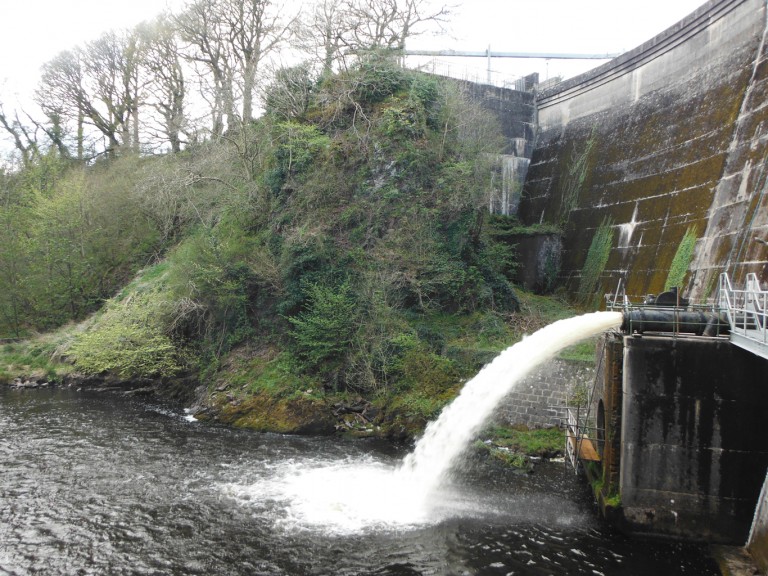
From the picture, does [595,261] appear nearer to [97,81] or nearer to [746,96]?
[746,96]

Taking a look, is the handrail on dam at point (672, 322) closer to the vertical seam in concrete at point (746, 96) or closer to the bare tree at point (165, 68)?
the vertical seam in concrete at point (746, 96)

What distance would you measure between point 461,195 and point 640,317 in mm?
10933

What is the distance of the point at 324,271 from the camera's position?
19.0 metres

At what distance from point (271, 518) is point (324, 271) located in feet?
33.7

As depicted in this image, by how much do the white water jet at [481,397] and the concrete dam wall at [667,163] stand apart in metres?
4.80

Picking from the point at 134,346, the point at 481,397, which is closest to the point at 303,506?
the point at 481,397

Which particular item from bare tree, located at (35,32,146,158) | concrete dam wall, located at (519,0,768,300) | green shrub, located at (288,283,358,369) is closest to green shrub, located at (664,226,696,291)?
concrete dam wall, located at (519,0,768,300)

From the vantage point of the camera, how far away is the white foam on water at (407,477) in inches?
397

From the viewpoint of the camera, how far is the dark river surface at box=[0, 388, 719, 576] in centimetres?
844

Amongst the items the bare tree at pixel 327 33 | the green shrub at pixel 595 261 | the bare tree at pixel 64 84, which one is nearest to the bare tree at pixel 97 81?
the bare tree at pixel 64 84

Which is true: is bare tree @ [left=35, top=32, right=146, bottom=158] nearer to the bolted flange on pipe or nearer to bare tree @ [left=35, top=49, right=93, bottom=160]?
bare tree @ [left=35, top=49, right=93, bottom=160]

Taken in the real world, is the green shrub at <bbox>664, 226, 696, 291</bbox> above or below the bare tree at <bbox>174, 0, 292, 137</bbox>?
below

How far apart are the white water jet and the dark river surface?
1.91 feet

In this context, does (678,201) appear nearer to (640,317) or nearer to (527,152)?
(640,317)
